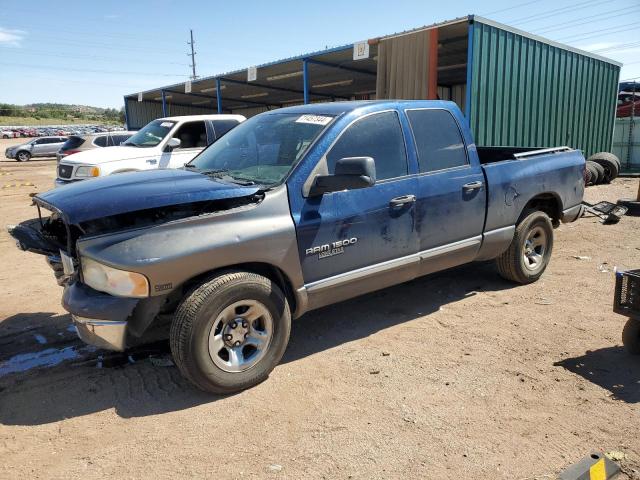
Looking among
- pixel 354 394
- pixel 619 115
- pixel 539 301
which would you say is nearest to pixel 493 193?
pixel 539 301

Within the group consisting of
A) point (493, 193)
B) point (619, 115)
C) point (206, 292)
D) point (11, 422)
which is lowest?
point (11, 422)

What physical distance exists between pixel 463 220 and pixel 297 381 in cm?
211

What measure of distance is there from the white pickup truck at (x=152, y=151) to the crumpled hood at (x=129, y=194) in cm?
570

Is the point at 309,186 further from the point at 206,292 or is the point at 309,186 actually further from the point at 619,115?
the point at 619,115

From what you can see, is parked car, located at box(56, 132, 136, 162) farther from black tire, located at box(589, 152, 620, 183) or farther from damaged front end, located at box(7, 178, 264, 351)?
black tire, located at box(589, 152, 620, 183)

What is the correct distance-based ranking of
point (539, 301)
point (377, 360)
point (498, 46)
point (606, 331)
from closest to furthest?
point (377, 360), point (606, 331), point (539, 301), point (498, 46)

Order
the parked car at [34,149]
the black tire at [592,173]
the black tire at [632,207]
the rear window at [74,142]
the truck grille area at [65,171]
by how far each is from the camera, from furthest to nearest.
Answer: the parked car at [34,149] < the rear window at [74,142] < the black tire at [592,173] < the truck grille area at [65,171] < the black tire at [632,207]

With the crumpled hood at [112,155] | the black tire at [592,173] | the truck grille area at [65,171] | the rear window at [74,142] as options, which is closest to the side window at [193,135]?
the crumpled hood at [112,155]

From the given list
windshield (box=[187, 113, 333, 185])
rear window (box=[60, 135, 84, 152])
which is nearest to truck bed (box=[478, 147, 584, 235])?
windshield (box=[187, 113, 333, 185])

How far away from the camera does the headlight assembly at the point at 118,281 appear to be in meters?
2.89

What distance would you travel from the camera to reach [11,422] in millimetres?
3020

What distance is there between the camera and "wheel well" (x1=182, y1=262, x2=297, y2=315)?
10.4 feet

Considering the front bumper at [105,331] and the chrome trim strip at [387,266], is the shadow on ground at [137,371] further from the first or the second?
the chrome trim strip at [387,266]

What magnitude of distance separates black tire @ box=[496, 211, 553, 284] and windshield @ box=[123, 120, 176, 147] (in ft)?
23.6
